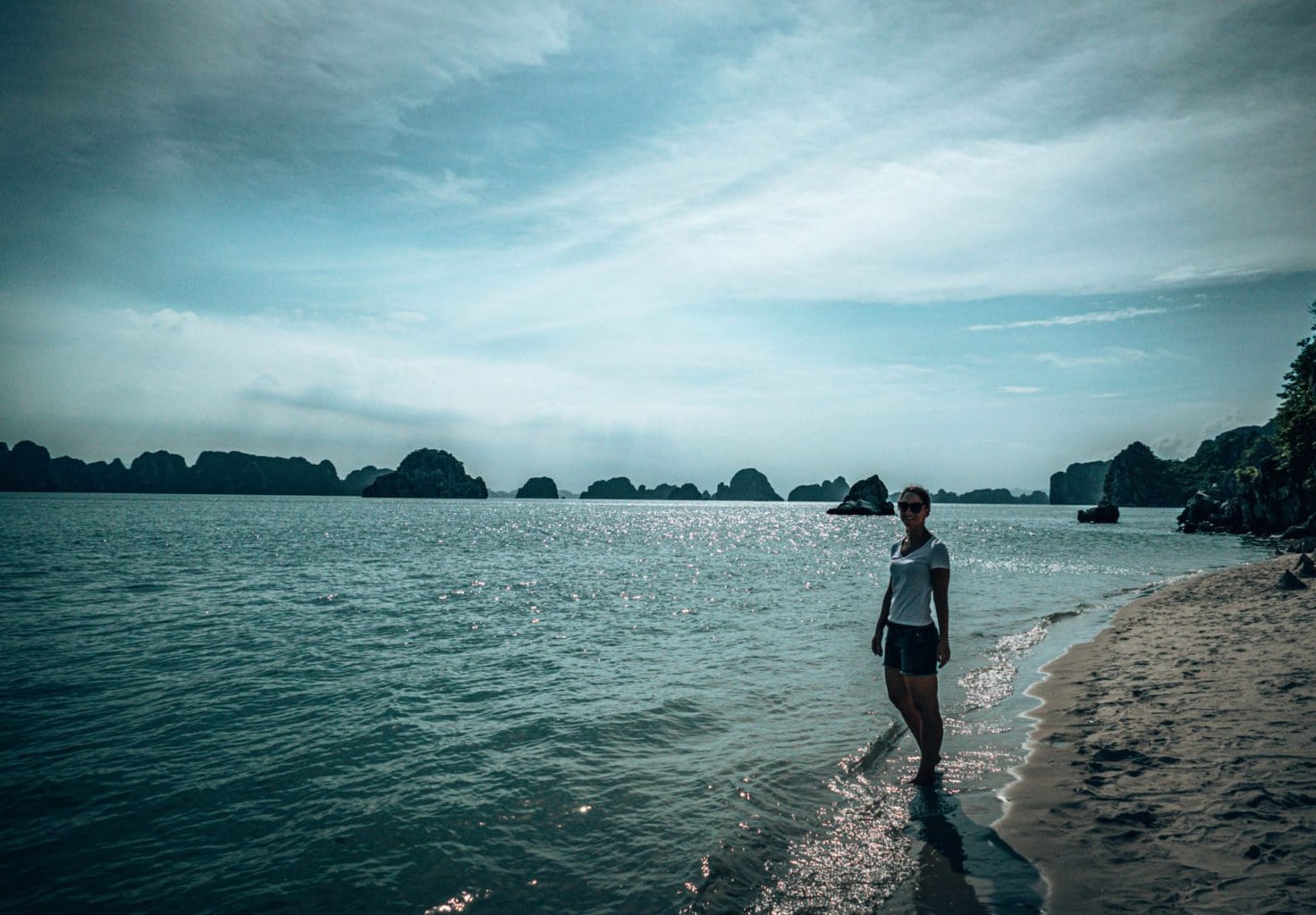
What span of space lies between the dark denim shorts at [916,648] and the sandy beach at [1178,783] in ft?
6.08

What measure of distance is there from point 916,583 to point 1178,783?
12.3ft

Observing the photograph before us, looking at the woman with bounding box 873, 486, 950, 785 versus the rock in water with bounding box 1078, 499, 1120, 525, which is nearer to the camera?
the woman with bounding box 873, 486, 950, 785

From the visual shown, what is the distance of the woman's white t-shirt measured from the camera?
7.63 metres

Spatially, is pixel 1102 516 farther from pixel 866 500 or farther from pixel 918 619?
pixel 918 619

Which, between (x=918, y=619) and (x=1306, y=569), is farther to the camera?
(x=1306, y=569)

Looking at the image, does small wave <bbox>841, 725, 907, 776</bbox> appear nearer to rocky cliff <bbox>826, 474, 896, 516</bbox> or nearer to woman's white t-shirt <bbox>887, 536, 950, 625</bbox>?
woman's white t-shirt <bbox>887, 536, 950, 625</bbox>

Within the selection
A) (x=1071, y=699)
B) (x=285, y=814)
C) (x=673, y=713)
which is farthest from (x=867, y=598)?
(x=285, y=814)

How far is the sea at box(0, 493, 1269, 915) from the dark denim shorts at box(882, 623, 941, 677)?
5.72 feet

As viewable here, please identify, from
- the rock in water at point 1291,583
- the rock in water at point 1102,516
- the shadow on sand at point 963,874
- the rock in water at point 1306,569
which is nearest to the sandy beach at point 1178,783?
the shadow on sand at point 963,874

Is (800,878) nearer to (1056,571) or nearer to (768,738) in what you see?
(768,738)

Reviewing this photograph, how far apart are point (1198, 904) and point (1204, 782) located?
278 centimetres

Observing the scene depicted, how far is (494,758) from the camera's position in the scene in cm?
998

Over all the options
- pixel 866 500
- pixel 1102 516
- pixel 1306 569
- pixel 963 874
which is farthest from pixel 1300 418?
pixel 866 500

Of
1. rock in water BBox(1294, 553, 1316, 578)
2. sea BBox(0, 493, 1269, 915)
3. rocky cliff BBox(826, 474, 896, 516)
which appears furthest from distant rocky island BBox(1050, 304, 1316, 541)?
A: rocky cliff BBox(826, 474, 896, 516)
